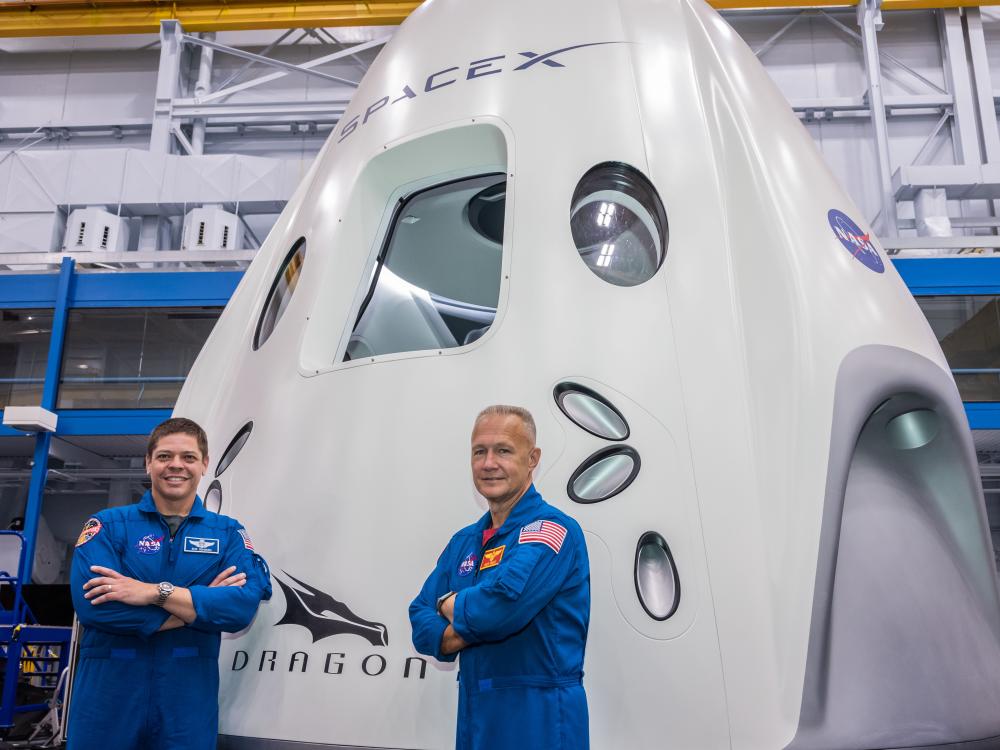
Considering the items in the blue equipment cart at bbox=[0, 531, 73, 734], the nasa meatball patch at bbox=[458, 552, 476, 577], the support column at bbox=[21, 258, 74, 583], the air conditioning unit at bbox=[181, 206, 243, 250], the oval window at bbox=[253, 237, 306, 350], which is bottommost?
the blue equipment cart at bbox=[0, 531, 73, 734]

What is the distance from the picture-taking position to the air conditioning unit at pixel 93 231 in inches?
612

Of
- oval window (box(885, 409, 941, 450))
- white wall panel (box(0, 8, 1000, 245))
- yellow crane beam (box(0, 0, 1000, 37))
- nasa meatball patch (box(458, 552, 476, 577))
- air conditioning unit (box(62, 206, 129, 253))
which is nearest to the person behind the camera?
nasa meatball patch (box(458, 552, 476, 577))

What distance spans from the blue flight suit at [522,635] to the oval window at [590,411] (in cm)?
56

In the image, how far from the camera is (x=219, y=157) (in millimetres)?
15609

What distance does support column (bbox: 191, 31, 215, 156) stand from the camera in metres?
16.7

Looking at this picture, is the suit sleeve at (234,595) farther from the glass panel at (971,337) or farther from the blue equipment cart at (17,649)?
the glass panel at (971,337)

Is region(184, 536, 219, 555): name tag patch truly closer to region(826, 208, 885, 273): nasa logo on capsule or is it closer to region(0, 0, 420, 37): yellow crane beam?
region(826, 208, 885, 273): nasa logo on capsule

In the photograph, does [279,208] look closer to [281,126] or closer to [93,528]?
[281,126]

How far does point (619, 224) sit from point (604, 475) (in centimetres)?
99

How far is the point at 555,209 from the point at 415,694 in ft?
5.68

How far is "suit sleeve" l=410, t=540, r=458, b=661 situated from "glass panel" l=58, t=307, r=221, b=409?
12.9 m

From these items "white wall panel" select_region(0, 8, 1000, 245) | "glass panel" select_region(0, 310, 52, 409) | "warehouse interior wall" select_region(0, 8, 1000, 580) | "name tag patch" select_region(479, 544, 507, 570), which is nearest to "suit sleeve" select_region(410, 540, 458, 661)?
"name tag patch" select_region(479, 544, 507, 570)

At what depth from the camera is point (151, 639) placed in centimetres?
269

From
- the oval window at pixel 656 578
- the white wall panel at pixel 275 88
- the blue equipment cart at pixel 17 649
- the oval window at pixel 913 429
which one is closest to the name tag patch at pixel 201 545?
the oval window at pixel 656 578
